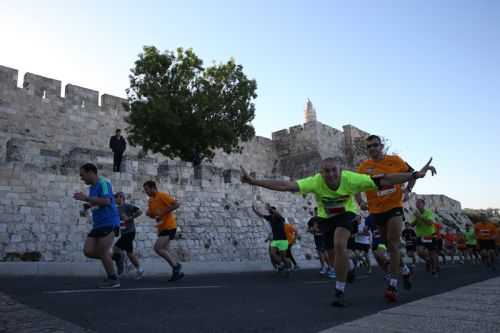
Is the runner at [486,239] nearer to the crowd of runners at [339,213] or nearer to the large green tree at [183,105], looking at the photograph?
the crowd of runners at [339,213]

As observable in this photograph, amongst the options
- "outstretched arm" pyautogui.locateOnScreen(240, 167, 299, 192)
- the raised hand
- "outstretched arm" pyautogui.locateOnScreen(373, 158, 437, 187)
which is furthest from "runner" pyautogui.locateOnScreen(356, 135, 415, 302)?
the raised hand

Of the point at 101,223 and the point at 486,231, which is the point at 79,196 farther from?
the point at 486,231

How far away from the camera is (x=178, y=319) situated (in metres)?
3.61

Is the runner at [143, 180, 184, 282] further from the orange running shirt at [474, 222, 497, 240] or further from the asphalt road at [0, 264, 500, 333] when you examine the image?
the orange running shirt at [474, 222, 497, 240]

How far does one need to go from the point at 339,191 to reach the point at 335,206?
202 millimetres

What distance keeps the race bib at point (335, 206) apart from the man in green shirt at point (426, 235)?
6.18 metres

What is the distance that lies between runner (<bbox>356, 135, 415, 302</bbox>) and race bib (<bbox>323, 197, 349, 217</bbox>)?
2.57 ft

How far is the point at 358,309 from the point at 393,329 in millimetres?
1503

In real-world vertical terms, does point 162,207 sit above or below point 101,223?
above

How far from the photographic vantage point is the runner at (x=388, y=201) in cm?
557

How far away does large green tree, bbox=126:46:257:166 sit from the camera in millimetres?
18500

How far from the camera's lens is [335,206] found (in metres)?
4.92

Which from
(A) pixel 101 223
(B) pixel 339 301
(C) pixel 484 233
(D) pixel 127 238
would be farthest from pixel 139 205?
(C) pixel 484 233

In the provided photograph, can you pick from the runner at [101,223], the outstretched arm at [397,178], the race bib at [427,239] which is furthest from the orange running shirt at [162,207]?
the race bib at [427,239]
